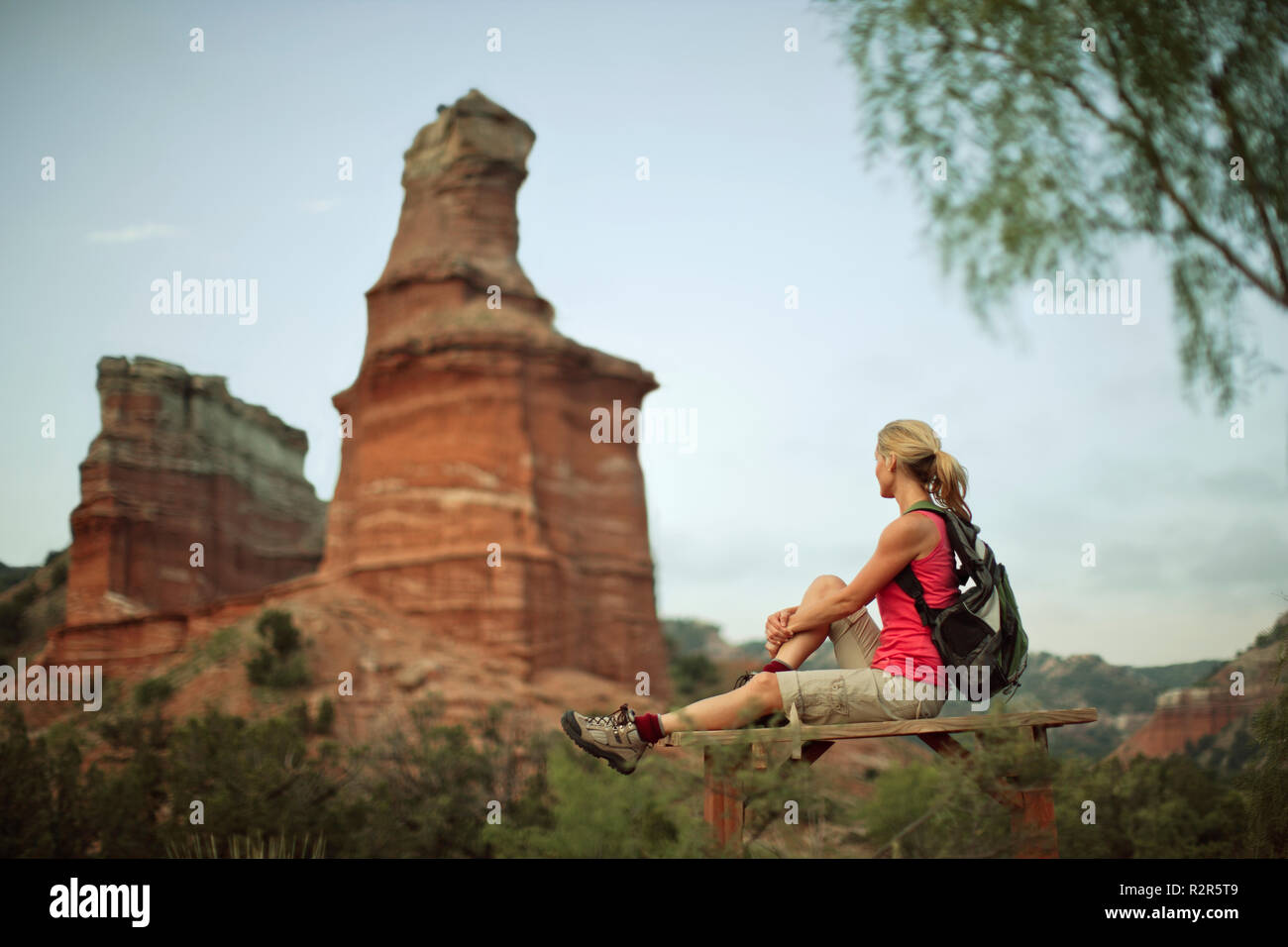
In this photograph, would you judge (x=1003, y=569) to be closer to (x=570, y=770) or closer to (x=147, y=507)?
(x=570, y=770)

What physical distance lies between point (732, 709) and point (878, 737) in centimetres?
59

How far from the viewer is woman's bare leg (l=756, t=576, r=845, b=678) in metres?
4.79

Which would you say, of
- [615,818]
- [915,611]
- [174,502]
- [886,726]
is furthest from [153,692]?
[886,726]

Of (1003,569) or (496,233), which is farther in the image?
(496,233)

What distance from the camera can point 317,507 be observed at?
52938 millimetres

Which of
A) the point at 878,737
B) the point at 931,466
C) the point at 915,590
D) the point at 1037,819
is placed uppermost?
the point at 931,466

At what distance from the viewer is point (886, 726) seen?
4414 mm

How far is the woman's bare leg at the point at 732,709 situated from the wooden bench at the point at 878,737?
6 centimetres

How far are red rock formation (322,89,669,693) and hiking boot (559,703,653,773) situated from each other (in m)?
26.4

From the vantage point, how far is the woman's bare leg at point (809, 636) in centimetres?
479

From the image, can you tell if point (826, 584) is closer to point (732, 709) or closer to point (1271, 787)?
point (732, 709)
